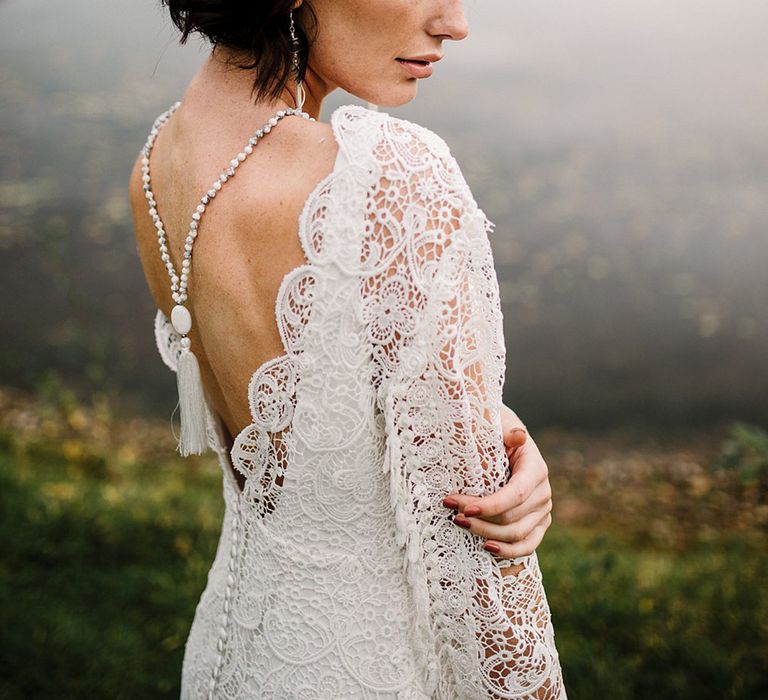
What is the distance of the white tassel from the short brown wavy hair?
1.37 feet

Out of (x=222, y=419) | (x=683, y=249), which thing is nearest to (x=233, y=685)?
(x=222, y=419)

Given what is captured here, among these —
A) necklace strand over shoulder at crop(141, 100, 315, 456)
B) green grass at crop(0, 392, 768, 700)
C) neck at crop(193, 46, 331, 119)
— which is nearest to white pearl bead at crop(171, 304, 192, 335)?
necklace strand over shoulder at crop(141, 100, 315, 456)

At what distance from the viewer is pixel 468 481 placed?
1.13 m

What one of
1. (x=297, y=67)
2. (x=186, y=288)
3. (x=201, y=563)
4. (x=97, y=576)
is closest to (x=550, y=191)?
(x=201, y=563)

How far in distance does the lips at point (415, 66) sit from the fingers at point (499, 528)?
0.70 m

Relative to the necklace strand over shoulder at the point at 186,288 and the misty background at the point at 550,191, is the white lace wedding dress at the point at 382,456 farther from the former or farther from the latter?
the misty background at the point at 550,191

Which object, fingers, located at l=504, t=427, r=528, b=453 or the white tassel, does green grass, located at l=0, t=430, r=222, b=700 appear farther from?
fingers, located at l=504, t=427, r=528, b=453

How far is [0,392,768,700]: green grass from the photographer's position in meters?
2.79

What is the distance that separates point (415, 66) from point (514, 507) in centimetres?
70

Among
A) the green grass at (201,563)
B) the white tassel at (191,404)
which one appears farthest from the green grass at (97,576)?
the white tassel at (191,404)

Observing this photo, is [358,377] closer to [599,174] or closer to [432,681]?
[432,681]

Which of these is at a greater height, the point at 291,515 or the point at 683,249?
the point at 291,515

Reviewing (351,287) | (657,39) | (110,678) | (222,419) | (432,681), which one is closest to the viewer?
(351,287)

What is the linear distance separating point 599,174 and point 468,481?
13.0 ft
